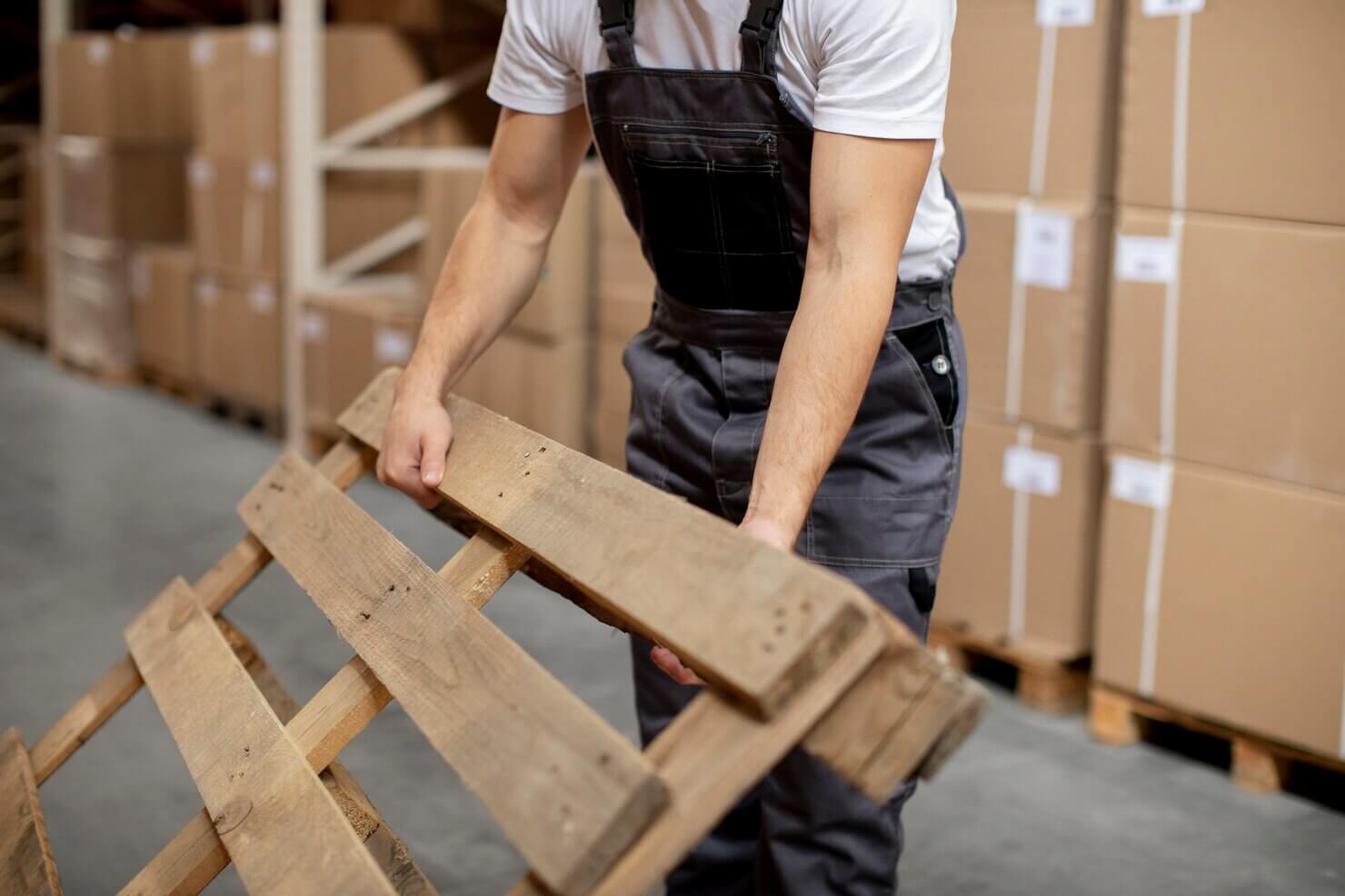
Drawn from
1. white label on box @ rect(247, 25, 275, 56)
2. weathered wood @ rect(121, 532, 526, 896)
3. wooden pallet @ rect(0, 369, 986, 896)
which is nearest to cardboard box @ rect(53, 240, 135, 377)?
white label on box @ rect(247, 25, 275, 56)

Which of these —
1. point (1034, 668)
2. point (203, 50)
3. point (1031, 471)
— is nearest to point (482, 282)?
point (1031, 471)

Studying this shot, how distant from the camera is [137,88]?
23.0 feet

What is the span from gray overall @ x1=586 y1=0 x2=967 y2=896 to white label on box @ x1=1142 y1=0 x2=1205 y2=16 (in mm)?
1355

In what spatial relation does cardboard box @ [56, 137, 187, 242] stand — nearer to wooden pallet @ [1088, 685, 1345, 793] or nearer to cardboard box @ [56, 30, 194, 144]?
cardboard box @ [56, 30, 194, 144]

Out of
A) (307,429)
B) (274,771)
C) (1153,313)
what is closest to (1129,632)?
(1153,313)

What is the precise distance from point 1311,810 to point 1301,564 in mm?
542

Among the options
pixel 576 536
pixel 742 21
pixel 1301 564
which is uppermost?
pixel 742 21

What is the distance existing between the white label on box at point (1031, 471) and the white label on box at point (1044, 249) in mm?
385

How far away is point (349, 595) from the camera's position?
5.57 ft

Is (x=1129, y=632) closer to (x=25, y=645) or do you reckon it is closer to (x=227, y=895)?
(x=227, y=895)

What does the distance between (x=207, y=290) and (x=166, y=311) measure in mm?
562

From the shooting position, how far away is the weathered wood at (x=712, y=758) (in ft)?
3.83

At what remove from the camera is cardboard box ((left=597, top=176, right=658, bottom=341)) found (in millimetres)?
4324

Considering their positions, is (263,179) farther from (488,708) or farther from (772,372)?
(488,708)
